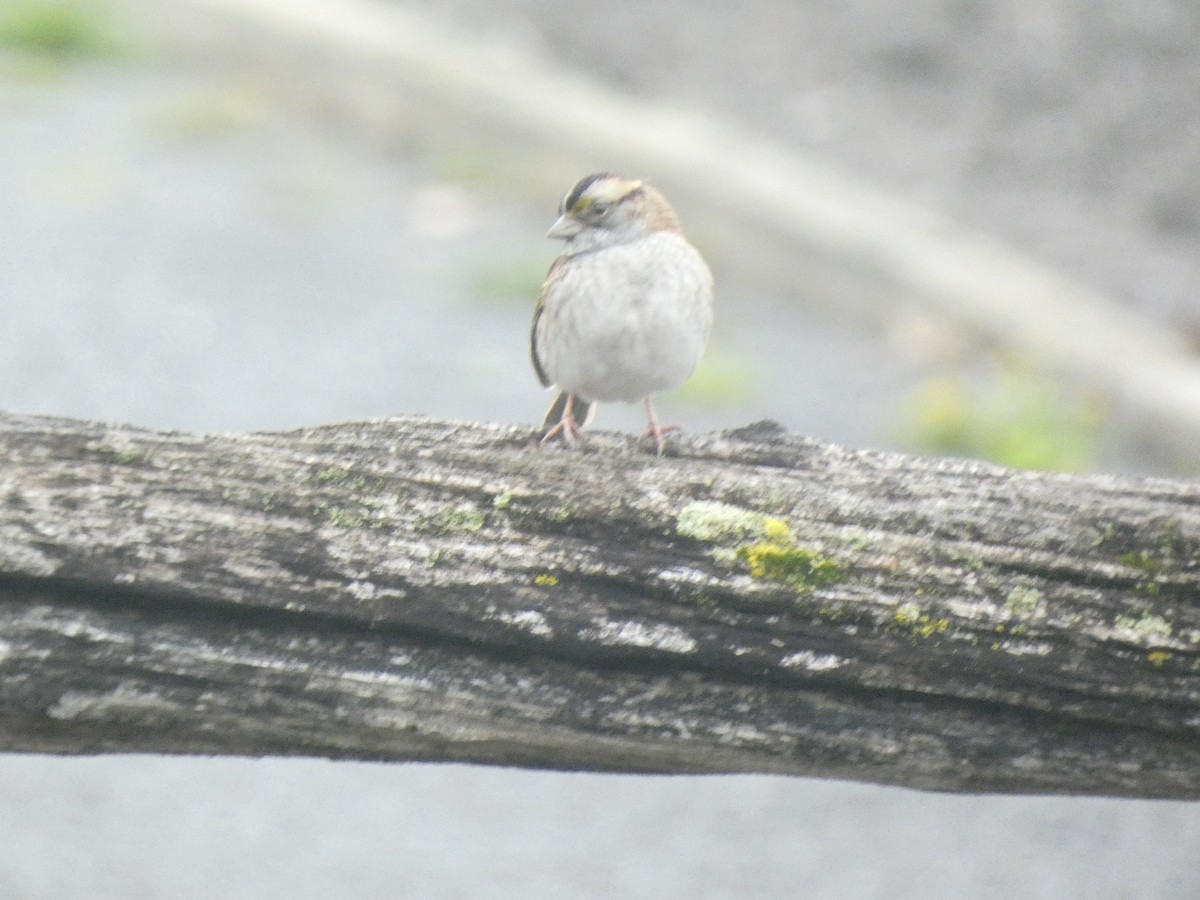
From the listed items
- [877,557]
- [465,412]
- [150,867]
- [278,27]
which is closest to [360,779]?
[150,867]

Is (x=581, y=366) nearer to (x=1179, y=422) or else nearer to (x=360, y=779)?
(x=360, y=779)

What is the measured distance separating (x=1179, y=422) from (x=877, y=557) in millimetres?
3483

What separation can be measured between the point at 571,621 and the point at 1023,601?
0.60m

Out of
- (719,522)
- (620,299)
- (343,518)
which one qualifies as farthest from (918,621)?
(620,299)

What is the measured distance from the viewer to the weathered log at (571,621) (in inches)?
79.8

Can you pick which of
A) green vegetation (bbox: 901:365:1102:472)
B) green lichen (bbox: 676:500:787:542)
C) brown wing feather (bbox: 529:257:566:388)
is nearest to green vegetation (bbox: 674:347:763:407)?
green vegetation (bbox: 901:365:1102:472)

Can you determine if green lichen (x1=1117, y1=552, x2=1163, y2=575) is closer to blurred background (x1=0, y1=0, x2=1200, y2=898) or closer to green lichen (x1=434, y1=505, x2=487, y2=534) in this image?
green lichen (x1=434, y1=505, x2=487, y2=534)

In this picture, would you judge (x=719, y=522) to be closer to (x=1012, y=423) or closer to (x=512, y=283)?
(x=1012, y=423)

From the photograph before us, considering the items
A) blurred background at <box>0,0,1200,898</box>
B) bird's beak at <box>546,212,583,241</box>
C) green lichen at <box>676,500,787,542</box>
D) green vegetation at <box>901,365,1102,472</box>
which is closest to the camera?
green lichen at <box>676,500,787,542</box>

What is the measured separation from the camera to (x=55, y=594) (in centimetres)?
202

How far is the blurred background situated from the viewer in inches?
160

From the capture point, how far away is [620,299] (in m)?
3.26

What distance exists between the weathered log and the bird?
107cm

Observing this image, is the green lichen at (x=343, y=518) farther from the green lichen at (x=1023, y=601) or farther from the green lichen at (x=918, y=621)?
the green lichen at (x=1023, y=601)
